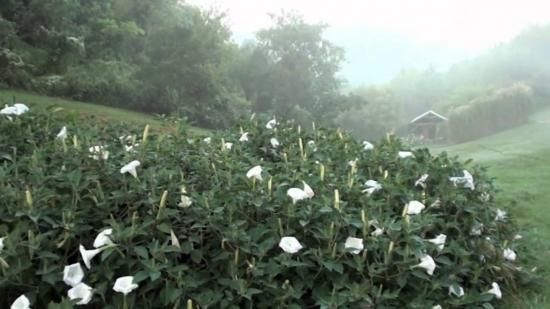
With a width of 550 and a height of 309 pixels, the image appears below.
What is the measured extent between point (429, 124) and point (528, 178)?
14.3 ft

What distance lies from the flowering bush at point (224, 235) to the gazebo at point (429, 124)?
6168 millimetres

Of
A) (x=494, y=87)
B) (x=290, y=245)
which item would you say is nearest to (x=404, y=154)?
(x=290, y=245)

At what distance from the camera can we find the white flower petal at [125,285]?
0.94 m

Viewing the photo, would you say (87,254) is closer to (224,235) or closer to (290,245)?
(224,235)

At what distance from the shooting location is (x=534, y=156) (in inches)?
184

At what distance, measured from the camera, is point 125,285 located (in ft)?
3.09

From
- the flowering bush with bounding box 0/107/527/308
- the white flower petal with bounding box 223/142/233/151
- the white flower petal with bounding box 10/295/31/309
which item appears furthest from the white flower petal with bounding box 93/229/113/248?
the white flower petal with bounding box 223/142/233/151

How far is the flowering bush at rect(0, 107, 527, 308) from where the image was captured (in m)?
1.00

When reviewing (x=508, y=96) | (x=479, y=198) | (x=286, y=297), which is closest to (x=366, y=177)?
(x=479, y=198)

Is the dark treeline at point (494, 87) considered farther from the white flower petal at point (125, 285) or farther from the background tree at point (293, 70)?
the white flower petal at point (125, 285)

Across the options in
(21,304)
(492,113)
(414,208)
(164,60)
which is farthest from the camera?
(164,60)

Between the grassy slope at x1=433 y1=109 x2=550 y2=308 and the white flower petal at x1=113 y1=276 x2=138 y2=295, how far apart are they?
998 mm

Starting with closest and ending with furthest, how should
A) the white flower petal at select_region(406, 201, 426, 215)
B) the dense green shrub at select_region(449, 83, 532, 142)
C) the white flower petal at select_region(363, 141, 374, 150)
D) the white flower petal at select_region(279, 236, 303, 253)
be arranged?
the white flower petal at select_region(279, 236, 303, 253)
the white flower petal at select_region(406, 201, 426, 215)
the white flower petal at select_region(363, 141, 374, 150)
the dense green shrub at select_region(449, 83, 532, 142)

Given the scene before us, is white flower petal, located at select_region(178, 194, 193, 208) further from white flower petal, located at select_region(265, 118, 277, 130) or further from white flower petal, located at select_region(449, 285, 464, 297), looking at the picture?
white flower petal, located at select_region(265, 118, 277, 130)
